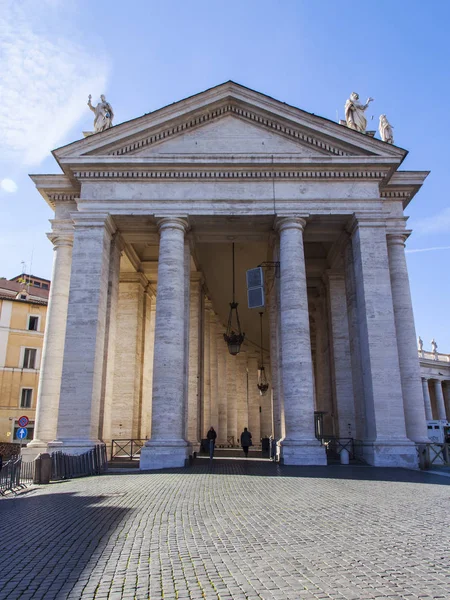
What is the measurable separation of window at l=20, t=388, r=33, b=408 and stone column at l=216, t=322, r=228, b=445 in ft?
52.3

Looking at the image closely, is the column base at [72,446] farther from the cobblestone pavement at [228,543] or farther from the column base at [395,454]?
the column base at [395,454]

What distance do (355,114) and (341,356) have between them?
11.4m

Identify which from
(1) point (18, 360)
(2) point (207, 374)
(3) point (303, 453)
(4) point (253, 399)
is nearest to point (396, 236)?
(3) point (303, 453)

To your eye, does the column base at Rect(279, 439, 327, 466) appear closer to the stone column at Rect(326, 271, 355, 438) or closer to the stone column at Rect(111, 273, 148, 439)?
the stone column at Rect(326, 271, 355, 438)

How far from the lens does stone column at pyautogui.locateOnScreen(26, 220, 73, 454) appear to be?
19453 millimetres

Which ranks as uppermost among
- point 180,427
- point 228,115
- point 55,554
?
point 228,115

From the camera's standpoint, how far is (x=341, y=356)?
23297 mm

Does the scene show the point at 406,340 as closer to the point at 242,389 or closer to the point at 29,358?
the point at 242,389

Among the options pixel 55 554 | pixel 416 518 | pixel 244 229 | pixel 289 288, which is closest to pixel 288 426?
pixel 289 288

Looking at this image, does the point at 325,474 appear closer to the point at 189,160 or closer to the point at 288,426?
the point at 288,426

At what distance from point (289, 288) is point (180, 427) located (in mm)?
6874

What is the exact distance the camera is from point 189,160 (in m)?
20.2

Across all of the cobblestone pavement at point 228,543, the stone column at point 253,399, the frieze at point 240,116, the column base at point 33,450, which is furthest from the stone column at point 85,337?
the stone column at point 253,399

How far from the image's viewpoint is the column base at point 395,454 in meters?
17.2
